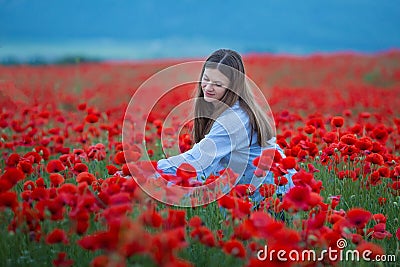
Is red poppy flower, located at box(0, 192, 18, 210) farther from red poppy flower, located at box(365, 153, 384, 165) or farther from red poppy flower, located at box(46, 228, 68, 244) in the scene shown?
red poppy flower, located at box(365, 153, 384, 165)

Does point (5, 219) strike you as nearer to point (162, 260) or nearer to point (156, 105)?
point (162, 260)

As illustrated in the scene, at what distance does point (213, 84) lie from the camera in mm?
3266

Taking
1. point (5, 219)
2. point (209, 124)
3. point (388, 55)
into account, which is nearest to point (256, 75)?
point (388, 55)

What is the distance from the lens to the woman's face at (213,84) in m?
3.26

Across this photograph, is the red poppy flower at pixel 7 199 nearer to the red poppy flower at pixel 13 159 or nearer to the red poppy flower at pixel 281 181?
the red poppy flower at pixel 13 159

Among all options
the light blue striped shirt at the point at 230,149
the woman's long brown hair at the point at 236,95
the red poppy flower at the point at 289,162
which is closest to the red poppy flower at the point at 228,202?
the red poppy flower at the point at 289,162

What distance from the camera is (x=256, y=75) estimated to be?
11867 millimetres

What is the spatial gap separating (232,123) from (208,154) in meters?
0.27

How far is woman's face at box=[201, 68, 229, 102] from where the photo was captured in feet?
10.7

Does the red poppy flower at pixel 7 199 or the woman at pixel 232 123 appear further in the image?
the woman at pixel 232 123

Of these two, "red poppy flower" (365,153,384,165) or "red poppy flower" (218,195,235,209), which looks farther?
"red poppy flower" (365,153,384,165)

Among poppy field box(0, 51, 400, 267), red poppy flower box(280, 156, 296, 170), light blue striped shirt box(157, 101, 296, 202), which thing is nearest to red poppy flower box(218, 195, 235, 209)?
poppy field box(0, 51, 400, 267)

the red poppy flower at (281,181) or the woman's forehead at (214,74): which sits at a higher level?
the woman's forehead at (214,74)

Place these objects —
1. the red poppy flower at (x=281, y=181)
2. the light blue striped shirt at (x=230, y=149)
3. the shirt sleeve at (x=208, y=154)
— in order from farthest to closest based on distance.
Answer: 1. the light blue striped shirt at (x=230, y=149)
2. the shirt sleeve at (x=208, y=154)
3. the red poppy flower at (x=281, y=181)
